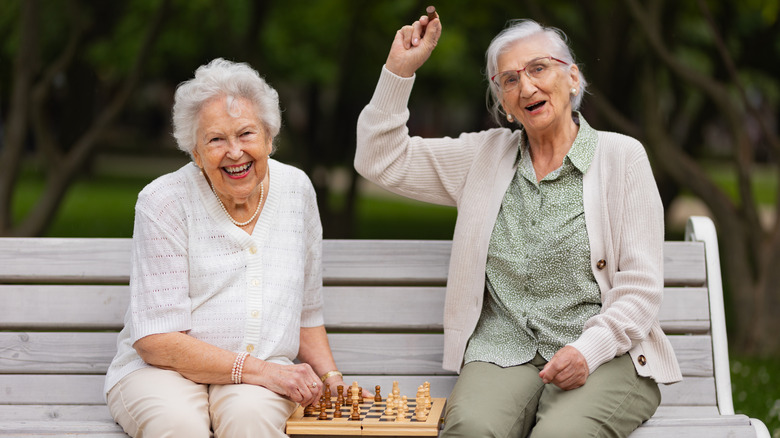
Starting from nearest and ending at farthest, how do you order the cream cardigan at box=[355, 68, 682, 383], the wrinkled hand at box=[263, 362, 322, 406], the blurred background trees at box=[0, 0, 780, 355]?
1. the wrinkled hand at box=[263, 362, 322, 406]
2. the cream cardigan at box=[355, 68, 682, 383]
3. the blurred background trees at box=[0, 0, 780, 355]

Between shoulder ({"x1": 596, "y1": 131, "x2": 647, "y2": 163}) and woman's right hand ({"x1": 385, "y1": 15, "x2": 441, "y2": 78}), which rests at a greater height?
woman's right hand ({"x1": 385, "y1": 15, "x2": 441, "y2": 78})

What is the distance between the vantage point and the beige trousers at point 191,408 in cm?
298

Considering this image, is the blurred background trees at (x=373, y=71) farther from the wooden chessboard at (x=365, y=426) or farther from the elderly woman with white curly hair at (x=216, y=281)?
the wooden chessboard at (x=365, y=426)

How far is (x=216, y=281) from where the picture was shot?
3.24 metres

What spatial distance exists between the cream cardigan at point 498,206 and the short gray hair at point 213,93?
42cm

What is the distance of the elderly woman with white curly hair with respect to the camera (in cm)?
309

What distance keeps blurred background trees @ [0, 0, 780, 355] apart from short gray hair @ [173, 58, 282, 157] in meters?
0.93

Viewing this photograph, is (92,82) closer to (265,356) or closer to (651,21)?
(651,21)

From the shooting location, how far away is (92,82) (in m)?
13.3

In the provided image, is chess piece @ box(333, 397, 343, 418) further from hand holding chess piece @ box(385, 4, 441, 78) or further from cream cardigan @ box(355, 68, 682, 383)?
hand holding chess piece @ box(385, 4, 441, 78)

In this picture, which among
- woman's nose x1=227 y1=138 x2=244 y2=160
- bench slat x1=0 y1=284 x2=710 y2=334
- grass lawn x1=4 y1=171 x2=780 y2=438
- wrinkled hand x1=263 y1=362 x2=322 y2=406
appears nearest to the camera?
wrinkled hand x1=263 y1=362 x2=322 y2=406

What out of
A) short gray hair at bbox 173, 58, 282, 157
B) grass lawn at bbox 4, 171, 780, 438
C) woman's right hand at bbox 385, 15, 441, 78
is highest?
woman's right hand at bbox 385, 15, 441, 78

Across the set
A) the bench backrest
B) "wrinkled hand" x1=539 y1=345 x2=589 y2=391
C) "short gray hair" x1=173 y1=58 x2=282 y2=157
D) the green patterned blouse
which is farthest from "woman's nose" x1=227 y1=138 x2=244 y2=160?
"wrinkled hand" x1=539 y1=345 x2=589 y2=391

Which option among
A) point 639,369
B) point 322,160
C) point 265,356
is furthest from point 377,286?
point 322,160
